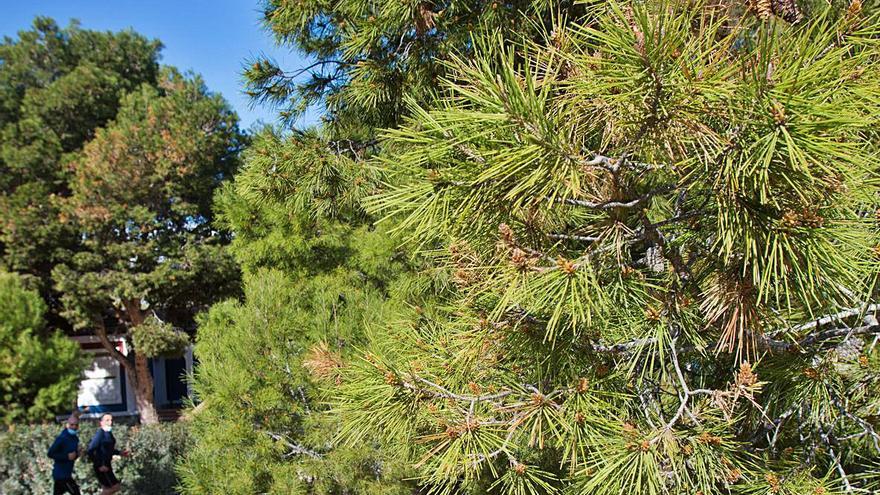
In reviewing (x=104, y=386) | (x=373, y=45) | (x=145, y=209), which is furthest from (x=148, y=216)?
(x=373, y=45)

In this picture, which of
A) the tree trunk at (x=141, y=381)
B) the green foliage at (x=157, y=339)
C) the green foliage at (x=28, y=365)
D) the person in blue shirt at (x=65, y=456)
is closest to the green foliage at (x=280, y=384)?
the person in blue shirt at (x=65, y=456)

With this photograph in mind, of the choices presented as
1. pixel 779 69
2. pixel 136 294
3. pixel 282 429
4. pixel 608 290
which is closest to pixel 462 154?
pixel 608 290

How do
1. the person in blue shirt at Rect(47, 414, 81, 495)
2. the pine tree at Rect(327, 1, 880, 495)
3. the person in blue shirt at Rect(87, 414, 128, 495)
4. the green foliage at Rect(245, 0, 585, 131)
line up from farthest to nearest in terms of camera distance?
the person in blue shirt at Rect(87, 414, 128, 495) < the person in blue shirt at Rect(47, 414, 81, 495) < the green foliage at Rect(245, 0, 585, 131) < the pine tree at Rect(327, 1, 880, 495)

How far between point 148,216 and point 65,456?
617 cm

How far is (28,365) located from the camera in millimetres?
8812

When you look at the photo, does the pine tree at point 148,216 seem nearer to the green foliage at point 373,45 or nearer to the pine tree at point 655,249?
the green foliage at point 373,45

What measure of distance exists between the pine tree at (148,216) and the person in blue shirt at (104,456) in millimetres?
5404

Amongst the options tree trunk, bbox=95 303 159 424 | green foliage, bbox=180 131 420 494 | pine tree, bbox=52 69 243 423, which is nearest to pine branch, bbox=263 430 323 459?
green foliage, bbox=180 131 420 494

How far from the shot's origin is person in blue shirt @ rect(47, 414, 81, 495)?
5129mm

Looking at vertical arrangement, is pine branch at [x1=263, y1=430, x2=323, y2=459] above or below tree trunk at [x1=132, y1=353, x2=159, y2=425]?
below

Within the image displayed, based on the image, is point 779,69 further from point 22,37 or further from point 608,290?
point 22,37

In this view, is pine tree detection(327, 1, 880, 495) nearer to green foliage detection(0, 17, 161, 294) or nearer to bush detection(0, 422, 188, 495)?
bush detection(0, 422, 188, 495)

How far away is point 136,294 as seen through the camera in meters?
10.5

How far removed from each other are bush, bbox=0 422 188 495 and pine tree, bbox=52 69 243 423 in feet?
13.6
